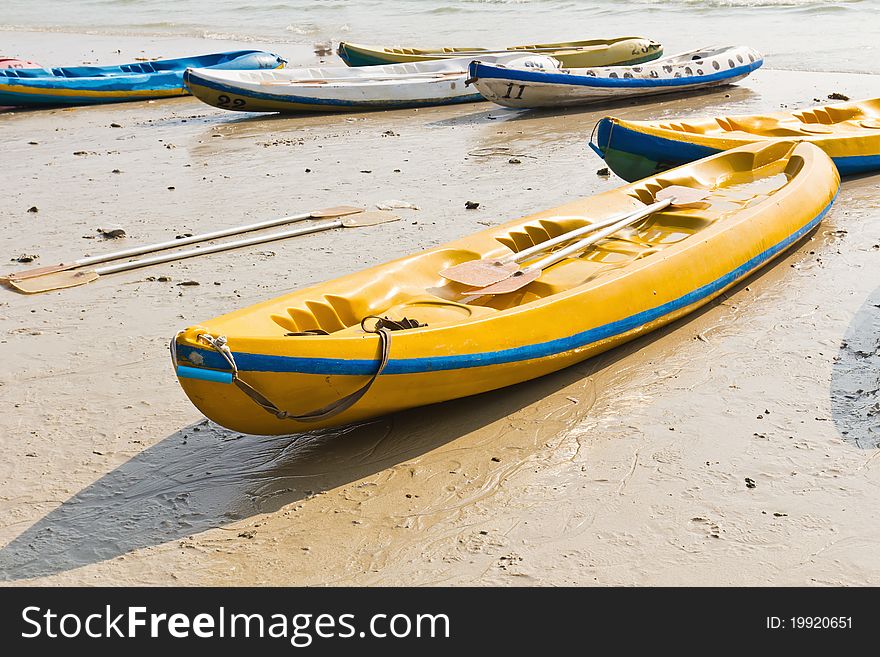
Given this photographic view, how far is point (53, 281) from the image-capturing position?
586 centimetres

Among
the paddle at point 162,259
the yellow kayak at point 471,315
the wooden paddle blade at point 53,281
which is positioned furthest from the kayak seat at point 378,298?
the wooden paddle blade at point 53,281

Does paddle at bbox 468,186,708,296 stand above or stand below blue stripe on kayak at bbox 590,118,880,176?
below

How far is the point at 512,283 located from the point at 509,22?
17648 mm

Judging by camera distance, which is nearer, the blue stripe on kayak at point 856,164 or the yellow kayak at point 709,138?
the yellow kayak at point 709,138

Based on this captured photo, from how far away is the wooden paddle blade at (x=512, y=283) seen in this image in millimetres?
4617

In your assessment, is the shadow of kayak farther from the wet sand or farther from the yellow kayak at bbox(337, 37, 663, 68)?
the yellow kayak at bbox(337, 37, 663, 68)

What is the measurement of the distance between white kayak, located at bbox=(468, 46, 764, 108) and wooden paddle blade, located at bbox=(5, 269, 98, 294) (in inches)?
240

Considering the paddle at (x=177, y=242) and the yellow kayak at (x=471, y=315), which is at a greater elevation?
the yellow kayak at (x=471, y=315)

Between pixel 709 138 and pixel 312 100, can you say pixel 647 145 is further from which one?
pixel 312 100

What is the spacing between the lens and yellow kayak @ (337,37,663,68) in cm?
1377

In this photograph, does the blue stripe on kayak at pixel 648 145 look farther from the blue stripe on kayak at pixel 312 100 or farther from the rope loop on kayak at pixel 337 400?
the blue stripe on kayak at pixel 312 100

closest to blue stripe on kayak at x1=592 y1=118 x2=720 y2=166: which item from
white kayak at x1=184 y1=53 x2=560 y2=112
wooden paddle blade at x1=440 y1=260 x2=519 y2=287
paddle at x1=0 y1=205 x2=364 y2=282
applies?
paddle at x1=0 y1=205 x2=364 y2=282
